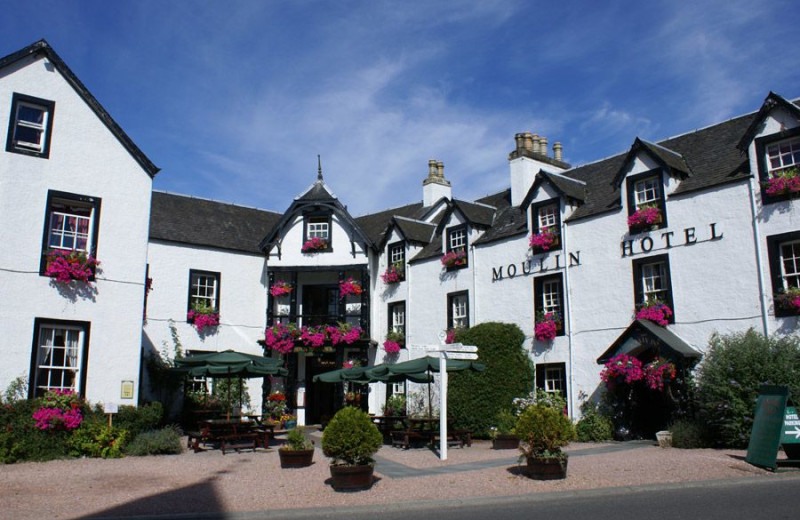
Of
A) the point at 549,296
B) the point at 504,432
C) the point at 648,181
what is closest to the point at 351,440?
the point at 504,432

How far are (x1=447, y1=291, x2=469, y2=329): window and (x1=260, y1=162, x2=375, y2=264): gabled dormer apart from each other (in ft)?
14.5

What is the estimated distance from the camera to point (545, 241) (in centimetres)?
2225

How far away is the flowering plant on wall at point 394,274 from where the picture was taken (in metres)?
27.8

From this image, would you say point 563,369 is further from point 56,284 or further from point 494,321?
point 56,284

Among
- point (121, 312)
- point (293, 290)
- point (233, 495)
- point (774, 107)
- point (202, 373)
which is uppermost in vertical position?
point (774, 107)

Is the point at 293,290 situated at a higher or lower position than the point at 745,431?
higher

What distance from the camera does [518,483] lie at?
12461 mm

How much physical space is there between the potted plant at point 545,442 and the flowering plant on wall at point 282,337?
1496cm

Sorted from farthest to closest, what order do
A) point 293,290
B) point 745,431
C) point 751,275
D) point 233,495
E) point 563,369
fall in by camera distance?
point 293,290, point 563,369, point 751,275, point 745,431, point 233,495

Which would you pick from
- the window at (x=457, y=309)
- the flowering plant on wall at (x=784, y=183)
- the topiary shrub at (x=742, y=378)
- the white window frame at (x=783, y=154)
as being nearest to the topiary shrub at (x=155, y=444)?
the window at (x=457, y=309)

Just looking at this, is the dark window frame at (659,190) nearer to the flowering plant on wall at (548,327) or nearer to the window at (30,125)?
the flowering plant on wall at (548,327)

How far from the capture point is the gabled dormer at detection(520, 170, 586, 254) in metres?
22.2

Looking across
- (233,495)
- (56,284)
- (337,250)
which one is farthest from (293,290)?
(233,495)

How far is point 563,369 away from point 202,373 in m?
11.0
